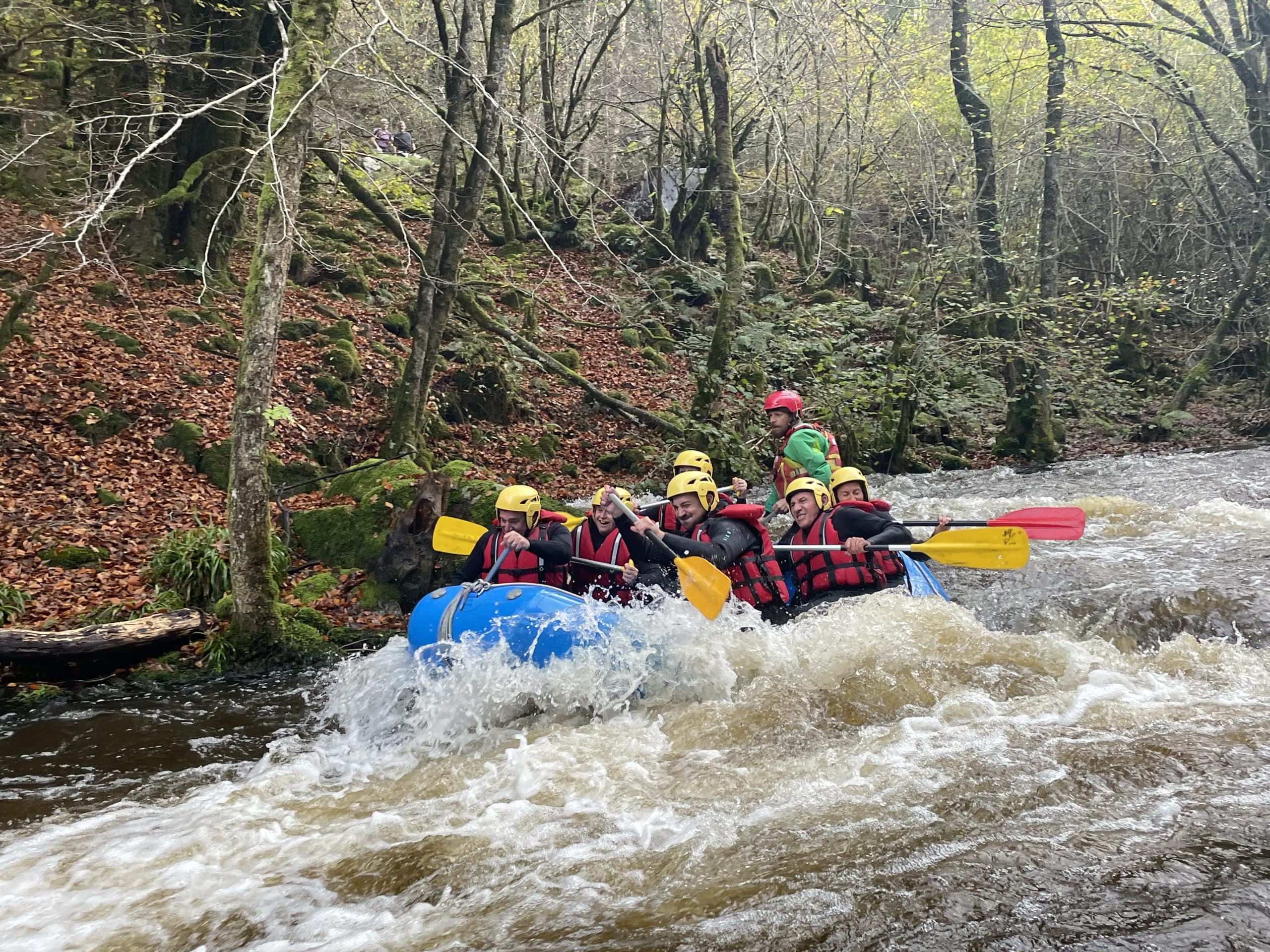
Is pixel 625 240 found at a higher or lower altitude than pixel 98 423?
higher

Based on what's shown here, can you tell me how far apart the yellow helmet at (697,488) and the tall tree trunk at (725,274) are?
5232 millimetres

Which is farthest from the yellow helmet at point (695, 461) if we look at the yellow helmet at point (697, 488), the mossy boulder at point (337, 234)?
the mossy boulder at point (337, 234)

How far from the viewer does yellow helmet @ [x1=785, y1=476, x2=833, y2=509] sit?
6.44 metres

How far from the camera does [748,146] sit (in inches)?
786

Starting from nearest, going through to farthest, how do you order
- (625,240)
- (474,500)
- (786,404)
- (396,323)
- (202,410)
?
1. (786,404)
2. (474,500)
3. (202,410)
4. (396,323)
5. (625,240)

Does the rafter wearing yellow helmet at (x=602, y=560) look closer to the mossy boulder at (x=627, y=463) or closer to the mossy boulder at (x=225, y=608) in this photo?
the mossy boulder at (x=225, y=608)

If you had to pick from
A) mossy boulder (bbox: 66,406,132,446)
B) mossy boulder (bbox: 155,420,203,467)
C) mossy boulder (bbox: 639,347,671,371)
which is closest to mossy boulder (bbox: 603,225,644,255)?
mossy boulder (bbox: 639,347,671,371)

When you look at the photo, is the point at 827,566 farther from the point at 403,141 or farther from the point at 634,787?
the point at 403,141

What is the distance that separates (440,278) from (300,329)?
316 centimetres

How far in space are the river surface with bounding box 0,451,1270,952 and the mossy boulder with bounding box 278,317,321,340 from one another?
669 cm

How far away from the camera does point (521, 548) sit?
609 centimetres

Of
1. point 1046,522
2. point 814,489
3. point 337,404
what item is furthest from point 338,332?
point 1046,522

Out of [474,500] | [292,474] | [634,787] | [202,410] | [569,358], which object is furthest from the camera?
[569,358]

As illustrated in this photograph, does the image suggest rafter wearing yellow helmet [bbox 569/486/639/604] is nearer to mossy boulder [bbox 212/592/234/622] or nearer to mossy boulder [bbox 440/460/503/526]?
mossy boulder [bbox 440/460/503/526]
